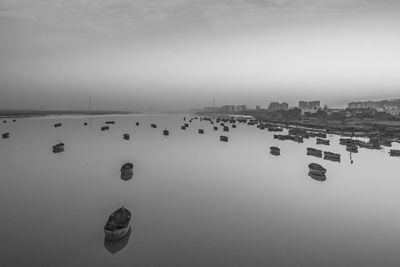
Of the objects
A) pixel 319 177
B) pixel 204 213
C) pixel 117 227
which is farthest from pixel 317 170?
pixel 117 227

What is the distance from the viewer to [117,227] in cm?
1809

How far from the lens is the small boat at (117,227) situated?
1789 cm

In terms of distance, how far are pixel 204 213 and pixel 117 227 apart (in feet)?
28.4

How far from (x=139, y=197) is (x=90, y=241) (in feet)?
33.5

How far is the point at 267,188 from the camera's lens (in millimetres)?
33188

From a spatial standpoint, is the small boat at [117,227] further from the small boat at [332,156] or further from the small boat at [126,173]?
the small boat at [332,156]

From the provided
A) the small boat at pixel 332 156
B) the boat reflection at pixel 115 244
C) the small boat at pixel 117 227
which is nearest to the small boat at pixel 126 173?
the small boat at pixel 117 227

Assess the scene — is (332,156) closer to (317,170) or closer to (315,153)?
(315,153)

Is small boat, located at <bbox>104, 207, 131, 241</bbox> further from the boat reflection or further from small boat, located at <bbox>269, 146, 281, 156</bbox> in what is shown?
small boat, located at <bbox>269, 146, 281, 156</bbox>

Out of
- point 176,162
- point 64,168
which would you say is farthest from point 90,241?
point 176,162

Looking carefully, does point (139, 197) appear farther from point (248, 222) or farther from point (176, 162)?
point (176, 162)

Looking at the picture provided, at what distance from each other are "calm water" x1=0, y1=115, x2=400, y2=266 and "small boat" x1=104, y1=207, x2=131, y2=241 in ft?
2.58

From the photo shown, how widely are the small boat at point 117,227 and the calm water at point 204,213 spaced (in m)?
0.79

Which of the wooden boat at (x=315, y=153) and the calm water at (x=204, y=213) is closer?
the calm water at (x=204, y=213)
